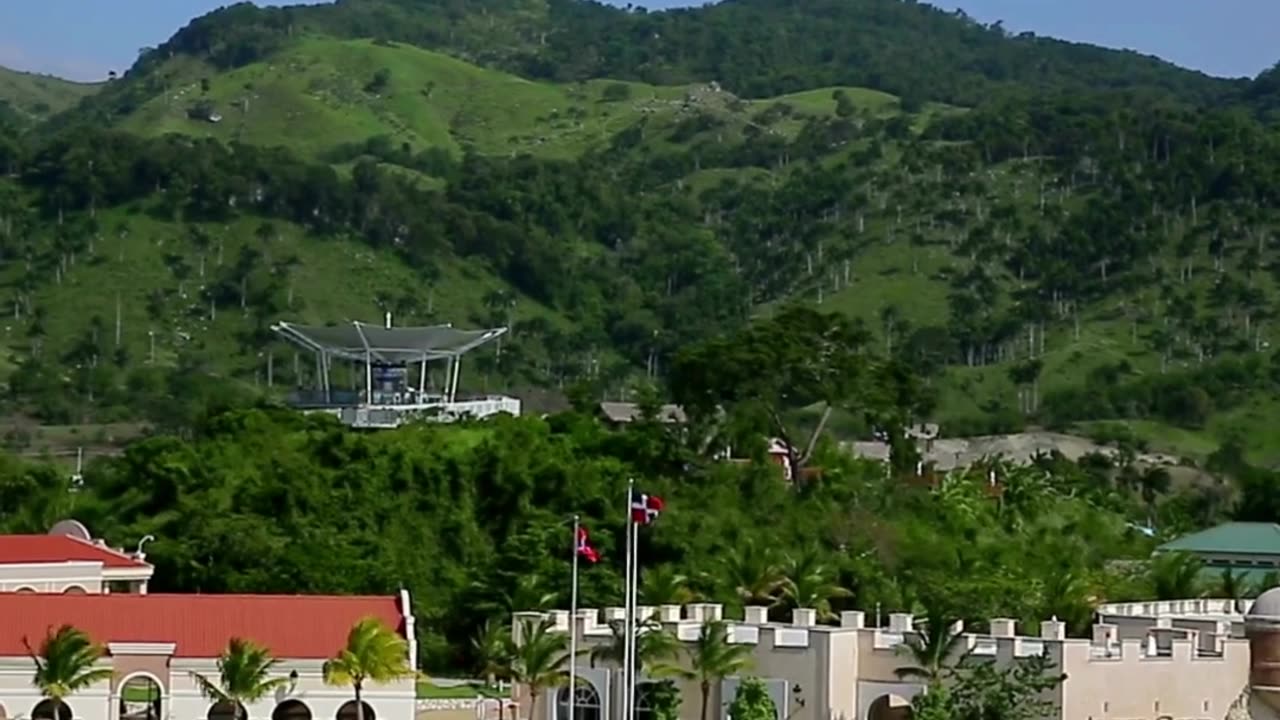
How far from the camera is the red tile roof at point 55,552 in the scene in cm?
6134

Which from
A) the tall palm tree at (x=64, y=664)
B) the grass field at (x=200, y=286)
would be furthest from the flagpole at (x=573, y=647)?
the grass field at (x=200, y=286)

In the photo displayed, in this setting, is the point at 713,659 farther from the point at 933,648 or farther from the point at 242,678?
the point at 242,678

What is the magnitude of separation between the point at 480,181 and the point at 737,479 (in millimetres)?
106244

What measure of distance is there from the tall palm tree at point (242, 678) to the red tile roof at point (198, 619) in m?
0.53

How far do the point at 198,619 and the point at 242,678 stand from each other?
2.19m

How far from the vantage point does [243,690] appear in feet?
160

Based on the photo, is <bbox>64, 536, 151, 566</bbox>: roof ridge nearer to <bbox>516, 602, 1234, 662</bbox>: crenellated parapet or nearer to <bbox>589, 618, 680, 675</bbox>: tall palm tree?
<bbox>516, 602, 1234, 662</bbox>: crenellated parapet

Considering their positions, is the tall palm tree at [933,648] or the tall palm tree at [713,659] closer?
the tall palm tree at [933,648]

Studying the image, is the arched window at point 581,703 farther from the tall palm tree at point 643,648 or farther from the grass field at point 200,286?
the grass field at point 200,286

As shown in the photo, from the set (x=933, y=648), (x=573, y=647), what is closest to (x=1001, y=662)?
(x=933, y=648)

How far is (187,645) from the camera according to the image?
49.7 meters

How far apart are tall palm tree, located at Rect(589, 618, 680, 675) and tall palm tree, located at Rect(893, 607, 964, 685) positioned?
13.6 ft

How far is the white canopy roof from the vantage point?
290ft

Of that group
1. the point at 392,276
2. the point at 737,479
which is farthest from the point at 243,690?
the point at 392,276
